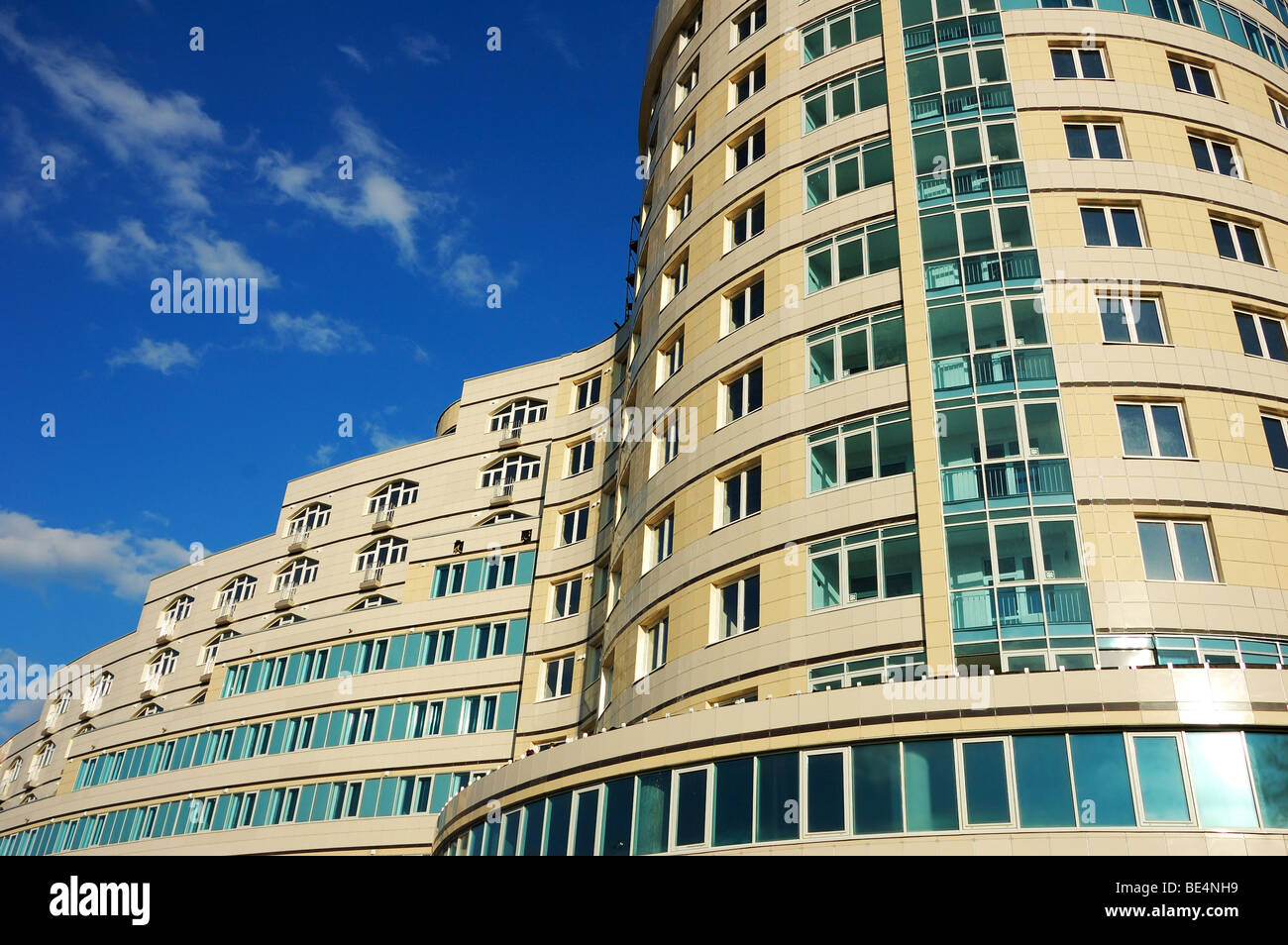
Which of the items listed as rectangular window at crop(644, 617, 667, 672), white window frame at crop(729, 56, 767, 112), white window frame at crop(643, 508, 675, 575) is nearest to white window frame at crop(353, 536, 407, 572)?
white window frame at crop(643, 508, 675, 575)

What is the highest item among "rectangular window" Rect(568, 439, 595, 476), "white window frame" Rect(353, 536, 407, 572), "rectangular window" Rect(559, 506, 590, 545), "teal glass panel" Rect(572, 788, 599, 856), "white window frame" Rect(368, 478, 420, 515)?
"white window frame" Rect(368, 478, 420, 515)

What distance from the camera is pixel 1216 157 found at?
28078mm

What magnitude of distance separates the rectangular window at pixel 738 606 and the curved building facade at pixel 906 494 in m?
0.11

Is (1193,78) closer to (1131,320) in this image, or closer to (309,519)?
(1131,320)

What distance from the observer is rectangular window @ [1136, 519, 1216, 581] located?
21.4m

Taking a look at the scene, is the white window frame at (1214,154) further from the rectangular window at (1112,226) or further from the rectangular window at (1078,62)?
the rectangular window at (1112,226)

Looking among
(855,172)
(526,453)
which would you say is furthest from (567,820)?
(526,453)

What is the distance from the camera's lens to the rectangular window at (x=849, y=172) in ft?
93.7

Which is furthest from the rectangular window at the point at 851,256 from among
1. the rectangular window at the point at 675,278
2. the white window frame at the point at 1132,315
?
the rectangular window at the point at 675,278

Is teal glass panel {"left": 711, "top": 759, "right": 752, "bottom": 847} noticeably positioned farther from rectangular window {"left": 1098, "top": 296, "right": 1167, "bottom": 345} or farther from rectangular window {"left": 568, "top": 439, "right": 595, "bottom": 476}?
rectangular window {"left": 568, "top": 439, "right": 595, "bottom": 476}

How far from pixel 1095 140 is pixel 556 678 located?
2446 cm

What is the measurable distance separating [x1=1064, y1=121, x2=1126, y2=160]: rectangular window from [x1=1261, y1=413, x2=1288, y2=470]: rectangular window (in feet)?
26.6

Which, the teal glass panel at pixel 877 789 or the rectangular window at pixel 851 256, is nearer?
the teal glass panel at pixel 877 789
